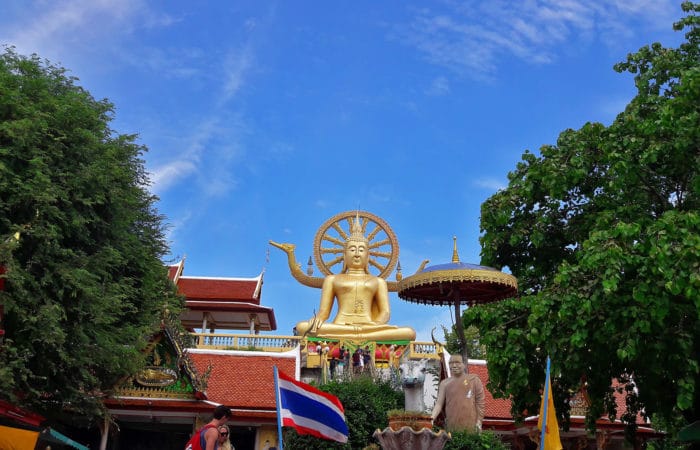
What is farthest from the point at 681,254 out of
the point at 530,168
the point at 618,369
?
the point at 530,168

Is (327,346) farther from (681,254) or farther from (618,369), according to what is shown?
(681,254)

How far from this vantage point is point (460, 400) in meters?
10.1

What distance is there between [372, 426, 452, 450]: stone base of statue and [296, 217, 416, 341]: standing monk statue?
14.0 metres

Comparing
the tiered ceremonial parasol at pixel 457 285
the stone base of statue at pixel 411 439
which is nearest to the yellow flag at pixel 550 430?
the stone base of statue at pixel 411 439

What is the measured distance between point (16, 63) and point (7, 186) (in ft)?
8.98

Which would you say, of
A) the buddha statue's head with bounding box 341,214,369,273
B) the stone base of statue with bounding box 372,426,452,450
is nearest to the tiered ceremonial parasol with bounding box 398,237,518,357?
the stone base of statue with bounding box 372,426,452,450

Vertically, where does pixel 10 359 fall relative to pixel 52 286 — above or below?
below

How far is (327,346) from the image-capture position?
20.7 meters

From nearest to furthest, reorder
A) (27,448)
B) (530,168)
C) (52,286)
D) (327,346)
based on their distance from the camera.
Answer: (27,448) < (52,286) < (530,168) < (327,346)

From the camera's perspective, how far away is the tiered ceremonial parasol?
10750 millimetres

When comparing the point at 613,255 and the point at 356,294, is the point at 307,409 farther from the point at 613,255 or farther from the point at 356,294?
the point at 356,294

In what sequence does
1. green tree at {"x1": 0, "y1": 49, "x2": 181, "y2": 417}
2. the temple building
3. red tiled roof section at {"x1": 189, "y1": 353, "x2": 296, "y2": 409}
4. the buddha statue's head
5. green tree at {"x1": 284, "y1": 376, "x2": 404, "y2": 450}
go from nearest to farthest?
green tree at {"x1": 0, "y1": 49, "x2": 181, "y2": 417}
green tree at {"x1": 284, "y1": 376, "x2": 404, "y2": 450}
the temple building
red tiled roof section at {"x1": 189, "y1": 353, "x2": 296, "y2": 409}
the buddha statue's head

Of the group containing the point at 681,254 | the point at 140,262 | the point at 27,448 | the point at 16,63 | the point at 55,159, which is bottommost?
the point at 27,448

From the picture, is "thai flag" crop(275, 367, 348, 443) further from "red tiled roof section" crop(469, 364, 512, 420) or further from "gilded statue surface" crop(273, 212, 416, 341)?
"gilded statue surface" crop(273, 212, 416, 341)
